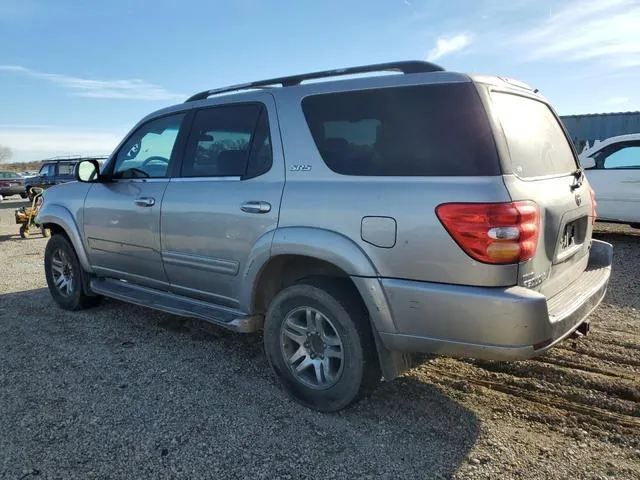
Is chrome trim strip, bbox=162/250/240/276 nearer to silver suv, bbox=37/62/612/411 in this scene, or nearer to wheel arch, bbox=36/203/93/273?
silver suv, bbox=37/62/612/411

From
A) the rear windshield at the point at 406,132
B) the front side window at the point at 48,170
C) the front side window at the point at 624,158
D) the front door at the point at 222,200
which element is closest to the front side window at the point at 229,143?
the front door at the point at 222,200

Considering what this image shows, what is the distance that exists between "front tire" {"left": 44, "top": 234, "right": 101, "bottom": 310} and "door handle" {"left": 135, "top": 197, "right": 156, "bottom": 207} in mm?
1422

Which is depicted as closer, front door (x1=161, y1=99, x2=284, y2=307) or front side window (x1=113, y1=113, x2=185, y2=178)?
front door (x1=161, y1=99, x2=284, y2=307)

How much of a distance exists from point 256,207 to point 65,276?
10.4 feet

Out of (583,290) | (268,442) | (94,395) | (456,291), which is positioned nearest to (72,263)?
(94,395)

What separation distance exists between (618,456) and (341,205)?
1.99 meters

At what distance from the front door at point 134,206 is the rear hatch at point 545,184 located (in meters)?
2.60

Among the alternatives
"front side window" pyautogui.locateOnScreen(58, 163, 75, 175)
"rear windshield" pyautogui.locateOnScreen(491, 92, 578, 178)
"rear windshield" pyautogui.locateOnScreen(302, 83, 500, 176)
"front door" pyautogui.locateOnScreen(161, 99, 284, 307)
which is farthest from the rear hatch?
"front side window" pyautogui.locateOnScreen(58, 163, 75, 175)

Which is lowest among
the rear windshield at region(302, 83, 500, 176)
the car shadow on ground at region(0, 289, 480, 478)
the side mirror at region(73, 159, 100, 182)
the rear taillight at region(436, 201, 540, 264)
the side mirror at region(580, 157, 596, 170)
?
the car shadow on ground at region(0, 289, 480, 478)

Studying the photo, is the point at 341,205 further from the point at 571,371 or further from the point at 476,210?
the point at 571,371

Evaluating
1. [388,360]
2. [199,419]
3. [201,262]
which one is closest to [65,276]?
[201,262]

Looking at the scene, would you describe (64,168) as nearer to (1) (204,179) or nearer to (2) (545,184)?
(1) (204,179)

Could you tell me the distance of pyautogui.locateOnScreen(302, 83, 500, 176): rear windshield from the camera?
2.61 meters

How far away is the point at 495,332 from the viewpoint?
98.4 inches
